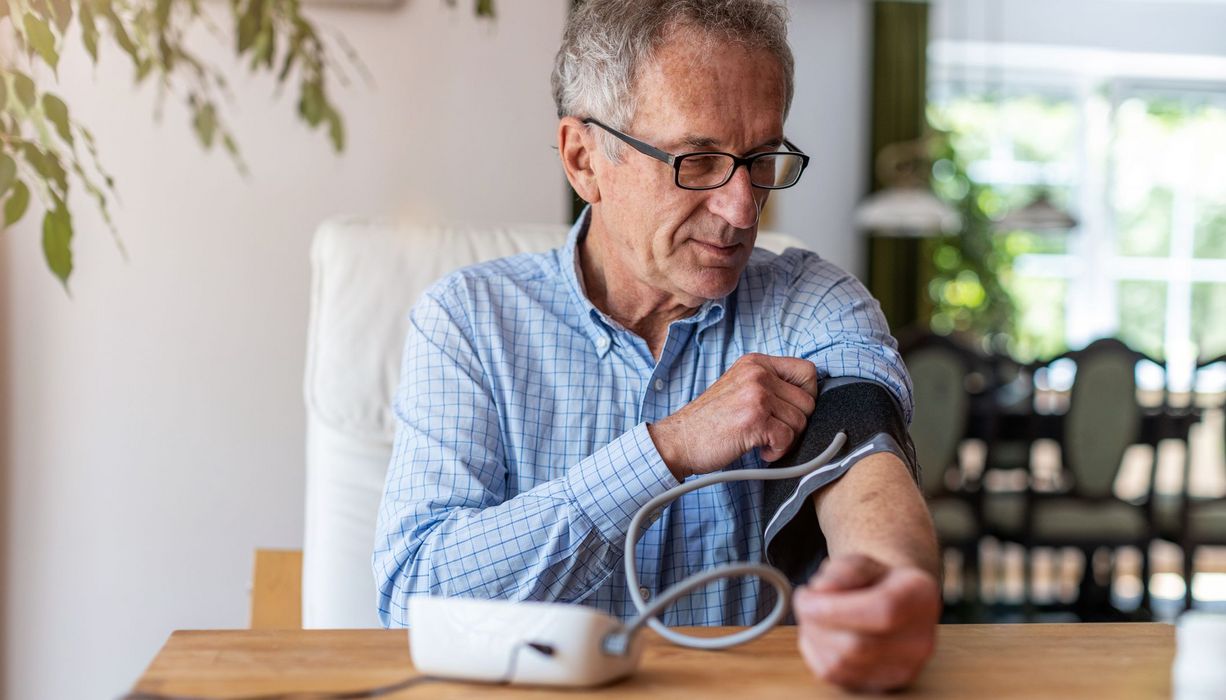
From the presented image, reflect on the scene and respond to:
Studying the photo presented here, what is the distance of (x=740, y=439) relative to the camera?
3.38 feet

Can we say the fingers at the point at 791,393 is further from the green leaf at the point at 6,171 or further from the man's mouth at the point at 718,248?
the green leaf at the point at 6,171

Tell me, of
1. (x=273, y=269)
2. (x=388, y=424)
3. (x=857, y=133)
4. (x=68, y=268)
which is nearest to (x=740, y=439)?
(x=388, y=424)

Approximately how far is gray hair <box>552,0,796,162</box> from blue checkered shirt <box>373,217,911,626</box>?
0.19 m

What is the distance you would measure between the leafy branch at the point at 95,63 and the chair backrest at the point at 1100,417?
2.29 metres

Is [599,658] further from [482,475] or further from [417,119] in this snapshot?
A: [417,119]

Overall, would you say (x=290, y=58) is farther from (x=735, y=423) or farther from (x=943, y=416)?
(x=943, y=416)

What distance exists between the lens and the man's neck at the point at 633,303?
130 cm

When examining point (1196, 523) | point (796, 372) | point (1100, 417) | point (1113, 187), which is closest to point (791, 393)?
point (796, 372)

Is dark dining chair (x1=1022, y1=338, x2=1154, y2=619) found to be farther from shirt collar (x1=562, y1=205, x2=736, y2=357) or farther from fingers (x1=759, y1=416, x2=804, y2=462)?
fingers (x1=759, y1=416, x2=804, y2=462)

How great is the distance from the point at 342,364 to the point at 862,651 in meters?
1.05

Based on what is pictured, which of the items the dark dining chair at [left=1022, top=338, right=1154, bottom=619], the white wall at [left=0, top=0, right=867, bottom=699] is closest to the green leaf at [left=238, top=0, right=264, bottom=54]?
the white wall at [left=0, top=0, right=867, bottom=699]

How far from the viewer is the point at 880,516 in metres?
0.93

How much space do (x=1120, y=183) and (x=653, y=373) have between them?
608 cm

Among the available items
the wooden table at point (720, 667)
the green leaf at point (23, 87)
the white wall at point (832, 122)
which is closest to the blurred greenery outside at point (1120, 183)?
the white wall at point (832, 122)
